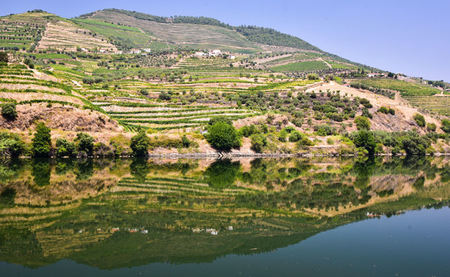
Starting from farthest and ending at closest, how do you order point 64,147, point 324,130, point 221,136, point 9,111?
point 324,130 < point 221,136 < point 9,111 < point 64,147

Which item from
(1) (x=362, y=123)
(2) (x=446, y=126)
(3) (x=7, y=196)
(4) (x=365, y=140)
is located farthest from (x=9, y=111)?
(2) (x=446, y=126)

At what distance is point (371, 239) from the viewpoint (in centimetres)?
1975

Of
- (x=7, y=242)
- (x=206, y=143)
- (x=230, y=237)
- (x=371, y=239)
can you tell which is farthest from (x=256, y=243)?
(x=206, y=143)

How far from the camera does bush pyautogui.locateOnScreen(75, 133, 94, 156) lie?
59.3 metres

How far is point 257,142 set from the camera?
74812mm

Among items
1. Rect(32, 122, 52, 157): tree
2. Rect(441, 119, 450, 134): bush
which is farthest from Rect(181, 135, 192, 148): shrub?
Rect(441, 119, 450, 134): bush

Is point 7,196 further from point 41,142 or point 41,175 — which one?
→ point 41,142

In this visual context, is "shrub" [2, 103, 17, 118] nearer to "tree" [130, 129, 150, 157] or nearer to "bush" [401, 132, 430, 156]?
"tree" [130, 129, 150, 157]

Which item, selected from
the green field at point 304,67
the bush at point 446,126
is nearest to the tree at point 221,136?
the bush at point 446,126

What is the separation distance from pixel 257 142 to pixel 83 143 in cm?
A: 3512

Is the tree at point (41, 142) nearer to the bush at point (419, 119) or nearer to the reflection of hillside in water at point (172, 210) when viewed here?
the reflection of hillside in water at point (172, 210)

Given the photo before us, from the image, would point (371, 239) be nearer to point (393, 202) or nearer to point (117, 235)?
point (393, 202)

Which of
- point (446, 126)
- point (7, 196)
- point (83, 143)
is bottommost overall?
point (83, 143)

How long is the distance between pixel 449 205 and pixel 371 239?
50.6ft
